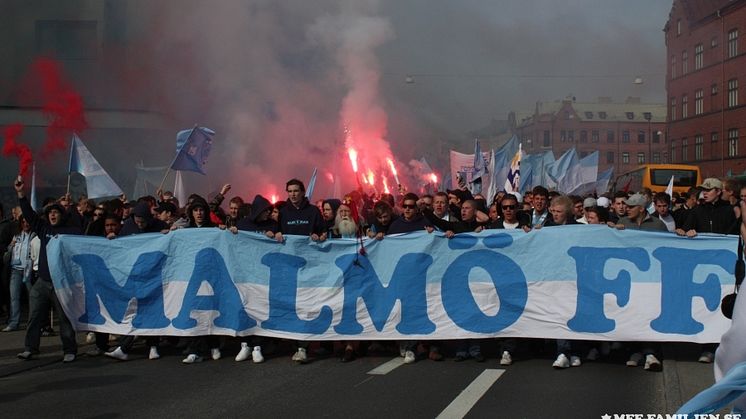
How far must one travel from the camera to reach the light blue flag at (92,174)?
11.9 m

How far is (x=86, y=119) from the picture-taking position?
26984 millimetres

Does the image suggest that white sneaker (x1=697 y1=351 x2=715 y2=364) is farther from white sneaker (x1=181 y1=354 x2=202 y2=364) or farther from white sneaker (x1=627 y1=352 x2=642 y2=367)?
white sneaker (x1=181 y1=354 x2=202 y2=364)

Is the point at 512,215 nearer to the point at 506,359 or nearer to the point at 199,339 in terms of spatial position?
the point at 506,359

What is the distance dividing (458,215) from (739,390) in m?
7.14

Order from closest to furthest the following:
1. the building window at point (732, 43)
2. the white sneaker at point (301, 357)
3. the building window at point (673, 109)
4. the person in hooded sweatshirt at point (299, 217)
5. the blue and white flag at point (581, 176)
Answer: the white sneaker at point (301, 357), the person in hooded sweatshirt at point (299, 217), the blue and white flag at point (581, 176), the building window at point (732, 43), the building window at point (673, 109)

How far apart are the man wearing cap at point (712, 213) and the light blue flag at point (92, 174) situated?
7.64 meters

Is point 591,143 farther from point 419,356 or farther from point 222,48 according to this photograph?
point 419,356

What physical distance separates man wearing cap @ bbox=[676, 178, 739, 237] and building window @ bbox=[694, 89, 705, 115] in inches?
1665

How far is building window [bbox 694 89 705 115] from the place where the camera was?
48500 millimetres

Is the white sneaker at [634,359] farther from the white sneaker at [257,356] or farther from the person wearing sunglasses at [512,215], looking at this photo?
the white sneaker at [257,356]

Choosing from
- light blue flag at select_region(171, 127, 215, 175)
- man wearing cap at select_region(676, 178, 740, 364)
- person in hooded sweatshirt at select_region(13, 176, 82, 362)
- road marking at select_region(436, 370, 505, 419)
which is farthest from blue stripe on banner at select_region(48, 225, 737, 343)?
light blue flag at select_region(171, 127, 215, 175)

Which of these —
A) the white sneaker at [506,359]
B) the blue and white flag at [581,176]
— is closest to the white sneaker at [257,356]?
the white sneaker at [506,359]

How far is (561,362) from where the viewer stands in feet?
24.0

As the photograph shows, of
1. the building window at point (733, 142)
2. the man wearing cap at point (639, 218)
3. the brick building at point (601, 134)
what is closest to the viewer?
the man wearing cap at point (639, 218)
